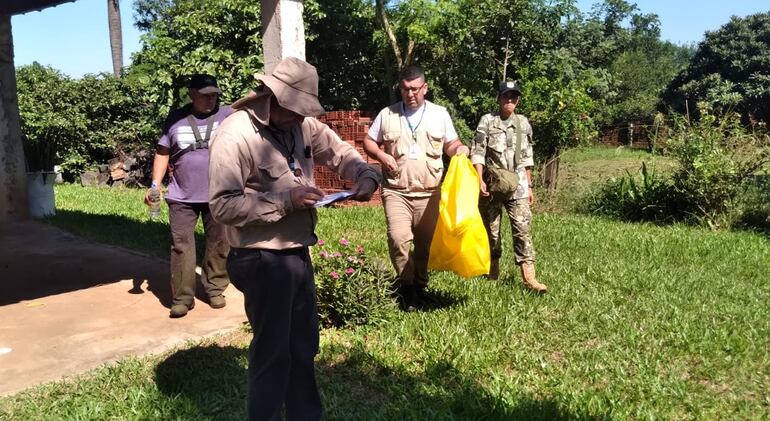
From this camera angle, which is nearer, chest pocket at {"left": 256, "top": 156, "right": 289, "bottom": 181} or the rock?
chest pocket at {"left": 256, "top": 156, "right": 289, "bottom": 181}

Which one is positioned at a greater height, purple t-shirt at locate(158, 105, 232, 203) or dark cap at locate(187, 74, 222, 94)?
dark cap at locate(187, 74, 222, 94)

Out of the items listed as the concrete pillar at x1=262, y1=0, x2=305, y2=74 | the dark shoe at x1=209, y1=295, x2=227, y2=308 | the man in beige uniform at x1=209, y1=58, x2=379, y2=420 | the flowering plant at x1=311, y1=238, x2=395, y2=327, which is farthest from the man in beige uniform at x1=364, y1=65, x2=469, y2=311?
the man in beige uniform at x1=209, y1=58, x2=379, y2=420

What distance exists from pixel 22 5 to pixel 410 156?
21.4 feet

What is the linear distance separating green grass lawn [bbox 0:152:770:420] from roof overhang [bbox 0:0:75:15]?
587cm

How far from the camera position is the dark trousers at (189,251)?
4.96 metres

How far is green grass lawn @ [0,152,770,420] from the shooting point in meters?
3.51

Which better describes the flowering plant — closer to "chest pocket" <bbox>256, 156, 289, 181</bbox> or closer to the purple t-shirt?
the purple t-shirt

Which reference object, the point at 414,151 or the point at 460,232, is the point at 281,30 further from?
the point at 460,232

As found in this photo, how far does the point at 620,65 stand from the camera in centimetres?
3594

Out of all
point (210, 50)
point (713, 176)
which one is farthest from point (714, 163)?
point (210, 50)

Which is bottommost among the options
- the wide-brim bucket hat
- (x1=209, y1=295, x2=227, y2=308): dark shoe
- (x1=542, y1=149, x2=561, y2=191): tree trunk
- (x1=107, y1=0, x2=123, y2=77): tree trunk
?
(x1=209, y1=295, x2=227, y2=308): dark shoe

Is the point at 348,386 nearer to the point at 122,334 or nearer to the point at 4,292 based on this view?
the point at 122,334

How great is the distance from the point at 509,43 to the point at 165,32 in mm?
6740

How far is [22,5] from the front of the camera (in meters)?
8.35
